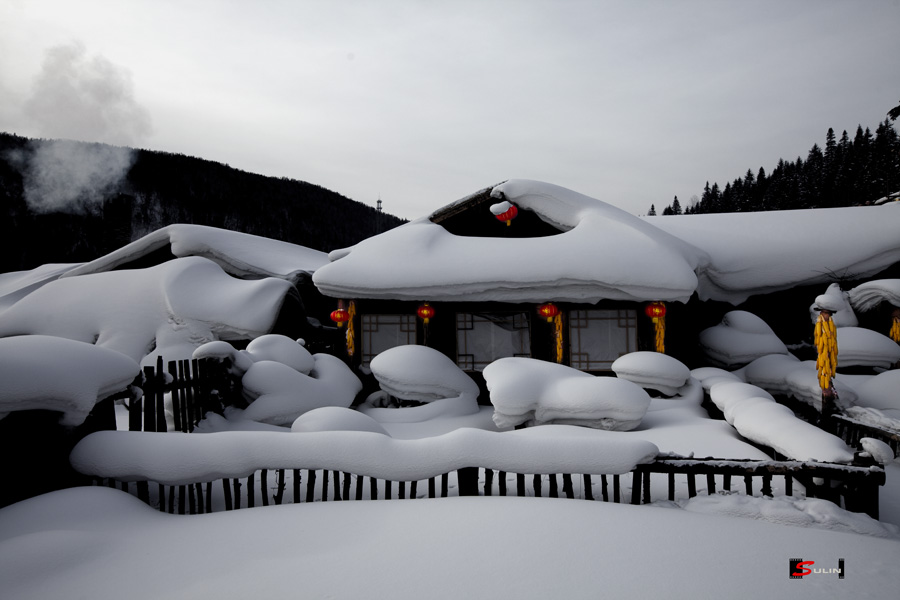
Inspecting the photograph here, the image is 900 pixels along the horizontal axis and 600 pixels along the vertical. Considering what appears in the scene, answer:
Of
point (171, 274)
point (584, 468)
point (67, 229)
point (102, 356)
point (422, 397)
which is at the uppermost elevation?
point (67, 229)

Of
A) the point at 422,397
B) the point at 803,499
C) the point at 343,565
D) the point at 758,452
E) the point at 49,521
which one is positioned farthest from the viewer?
the point at 422,397

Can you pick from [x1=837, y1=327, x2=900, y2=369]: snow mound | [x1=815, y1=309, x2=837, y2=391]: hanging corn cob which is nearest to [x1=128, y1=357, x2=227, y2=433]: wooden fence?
[x1=815, y1=309, x2=837, y2=391]: hanging corn cob

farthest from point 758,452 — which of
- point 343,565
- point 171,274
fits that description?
point 171,274

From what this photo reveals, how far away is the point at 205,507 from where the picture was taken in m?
4.18

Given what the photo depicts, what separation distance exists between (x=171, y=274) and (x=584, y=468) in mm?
12454

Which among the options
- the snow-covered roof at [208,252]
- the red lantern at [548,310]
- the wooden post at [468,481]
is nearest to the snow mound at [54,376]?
the wooden post at [468,481]

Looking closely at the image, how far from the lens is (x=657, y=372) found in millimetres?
8773

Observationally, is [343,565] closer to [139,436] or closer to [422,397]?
[139,436]

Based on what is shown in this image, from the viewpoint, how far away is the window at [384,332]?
11914 mm

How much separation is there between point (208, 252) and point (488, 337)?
9954 mm

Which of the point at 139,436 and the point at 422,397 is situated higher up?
the point at 139,436

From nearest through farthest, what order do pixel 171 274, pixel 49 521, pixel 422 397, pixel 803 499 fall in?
1. pixel 49 521
2. pixel 803 499
3. pixel 422 397
4. pixel 171 274

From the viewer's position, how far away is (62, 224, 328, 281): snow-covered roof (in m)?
15.1

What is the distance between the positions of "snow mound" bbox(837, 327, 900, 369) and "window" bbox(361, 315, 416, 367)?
31.6 feet
